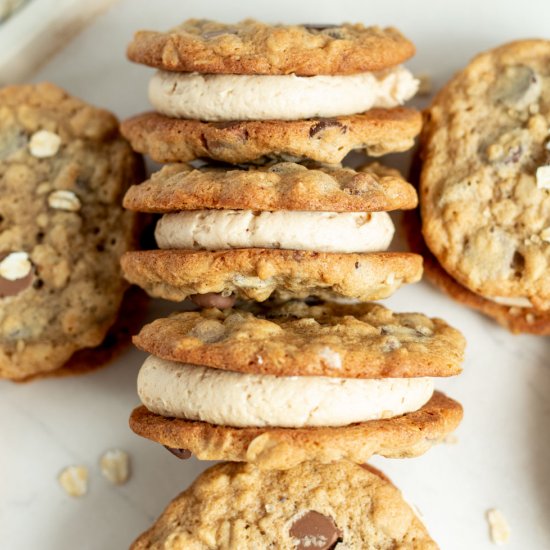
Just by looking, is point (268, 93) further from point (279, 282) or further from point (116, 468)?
point (116, 468)

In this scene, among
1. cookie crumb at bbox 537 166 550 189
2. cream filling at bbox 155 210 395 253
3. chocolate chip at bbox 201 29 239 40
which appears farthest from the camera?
cookie crumb at bbox 537 166 550 189

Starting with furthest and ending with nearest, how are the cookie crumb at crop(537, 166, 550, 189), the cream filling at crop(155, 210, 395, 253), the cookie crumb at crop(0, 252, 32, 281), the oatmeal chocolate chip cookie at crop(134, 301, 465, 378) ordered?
the cookie crumb at crop(0, 252, 32, 281) < the cookie crumb at crop(537, 166, 550, 189) < the cream filling at crop(155, 210, 395, 253) < the oatmeal chocolate chip cookie at crop(134, 301, 465, 378)

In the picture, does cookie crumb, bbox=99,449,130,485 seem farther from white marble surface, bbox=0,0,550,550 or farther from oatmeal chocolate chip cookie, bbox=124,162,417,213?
oatmeal chocolate chip cookie, bbox=124,162,417,213

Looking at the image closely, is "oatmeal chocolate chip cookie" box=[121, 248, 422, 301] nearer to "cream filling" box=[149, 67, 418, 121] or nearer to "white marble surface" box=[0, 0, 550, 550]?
"cream filling" box=[149, 67, 418, 121]

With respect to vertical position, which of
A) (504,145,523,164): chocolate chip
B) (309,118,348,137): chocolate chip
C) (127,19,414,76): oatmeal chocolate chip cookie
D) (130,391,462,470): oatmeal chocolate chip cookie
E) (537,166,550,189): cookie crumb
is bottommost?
(130,391,462,470): oatmeal chocolate chip cookie

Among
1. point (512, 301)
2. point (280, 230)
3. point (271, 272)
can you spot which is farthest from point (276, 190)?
point (512, 301)

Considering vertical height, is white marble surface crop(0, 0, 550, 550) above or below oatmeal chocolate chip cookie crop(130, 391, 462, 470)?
below

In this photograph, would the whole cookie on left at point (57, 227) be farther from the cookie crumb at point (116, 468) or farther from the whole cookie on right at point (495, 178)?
the whole cookie on right at point (495, 178)

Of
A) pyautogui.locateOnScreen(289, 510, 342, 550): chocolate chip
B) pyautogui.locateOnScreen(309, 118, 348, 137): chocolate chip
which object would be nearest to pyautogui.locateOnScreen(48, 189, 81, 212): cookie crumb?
pyautogui.locateOnScreen(309, 118, 348, 137): chocolate chip

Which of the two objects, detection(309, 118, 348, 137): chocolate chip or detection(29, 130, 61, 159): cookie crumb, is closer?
detection(309, 118, 348, 137): chocolate chip

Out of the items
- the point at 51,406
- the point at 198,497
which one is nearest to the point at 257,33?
the point at 198,497
